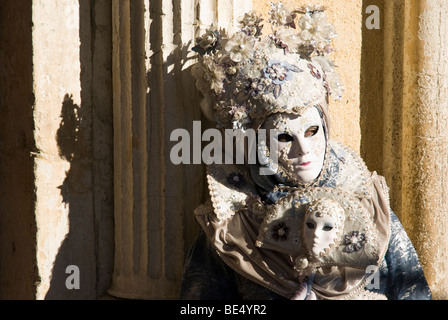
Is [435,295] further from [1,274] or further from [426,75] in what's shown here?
[1,274]

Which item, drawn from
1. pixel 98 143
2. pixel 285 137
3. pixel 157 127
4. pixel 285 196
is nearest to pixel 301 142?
pixel 285 137

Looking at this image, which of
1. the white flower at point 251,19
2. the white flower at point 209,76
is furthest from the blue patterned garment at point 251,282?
the white flower at point 251,19

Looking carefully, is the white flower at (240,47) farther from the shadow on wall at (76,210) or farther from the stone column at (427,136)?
the stone column at (427,136)

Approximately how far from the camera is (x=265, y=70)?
2.29 meters

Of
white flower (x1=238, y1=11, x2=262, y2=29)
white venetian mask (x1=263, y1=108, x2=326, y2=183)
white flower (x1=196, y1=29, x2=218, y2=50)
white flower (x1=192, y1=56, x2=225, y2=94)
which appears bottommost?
white venetian mask (x1=263, y1=108, x2=326, y2=183)

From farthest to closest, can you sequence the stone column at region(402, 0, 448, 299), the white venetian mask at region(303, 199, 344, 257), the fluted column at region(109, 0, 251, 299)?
the stone column at region(402, 0, 448, 299), the fluted column at region(109, 0, 251, 299), the white venetian mask at region(303, 199, 344, 257)

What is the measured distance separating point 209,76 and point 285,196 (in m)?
0.44

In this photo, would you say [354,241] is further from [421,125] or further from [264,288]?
[421,125]

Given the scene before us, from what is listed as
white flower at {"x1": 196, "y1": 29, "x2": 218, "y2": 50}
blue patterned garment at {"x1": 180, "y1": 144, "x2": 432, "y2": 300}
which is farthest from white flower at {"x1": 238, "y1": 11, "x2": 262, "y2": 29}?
blue patterned garment at {"x1": 180, "y1": 144, "x2": 432, "y2": 300}

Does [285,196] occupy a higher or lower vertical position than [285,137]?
lower

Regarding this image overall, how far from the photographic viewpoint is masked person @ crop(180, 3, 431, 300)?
2283 mm

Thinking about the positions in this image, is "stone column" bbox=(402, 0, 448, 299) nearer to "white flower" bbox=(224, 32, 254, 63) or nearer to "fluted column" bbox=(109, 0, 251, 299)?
"fluted column" bbox=(109, 0, 251, 299)

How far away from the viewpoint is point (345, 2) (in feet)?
10.1

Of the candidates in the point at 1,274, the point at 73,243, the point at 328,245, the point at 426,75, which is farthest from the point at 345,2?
the point at 1,274
